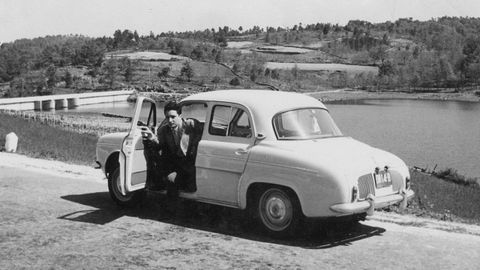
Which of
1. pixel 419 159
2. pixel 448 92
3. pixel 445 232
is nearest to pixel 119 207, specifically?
pixel 445 232

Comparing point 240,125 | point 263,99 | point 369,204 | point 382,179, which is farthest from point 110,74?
point 369,204

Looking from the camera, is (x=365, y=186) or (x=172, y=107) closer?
(x=365, y=186)

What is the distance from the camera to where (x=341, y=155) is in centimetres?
747

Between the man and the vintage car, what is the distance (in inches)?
5.6

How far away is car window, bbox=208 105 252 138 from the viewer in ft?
27.2

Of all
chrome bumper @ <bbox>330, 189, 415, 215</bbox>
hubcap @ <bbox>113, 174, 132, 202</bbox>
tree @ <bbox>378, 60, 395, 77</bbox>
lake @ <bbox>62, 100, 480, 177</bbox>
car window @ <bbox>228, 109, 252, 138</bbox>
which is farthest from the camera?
tree @ <bbox>378, 60, 395, 77</bbox>

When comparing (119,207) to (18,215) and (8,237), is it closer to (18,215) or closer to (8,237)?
(18,215)

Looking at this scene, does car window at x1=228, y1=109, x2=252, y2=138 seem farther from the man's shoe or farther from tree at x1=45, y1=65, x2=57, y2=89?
tree at x1=45, y1=65, x2=57, y2=89

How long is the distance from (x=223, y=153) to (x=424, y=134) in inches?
2632

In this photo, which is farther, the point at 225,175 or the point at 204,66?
the point at 204,66

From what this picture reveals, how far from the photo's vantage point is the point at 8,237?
25.6ft

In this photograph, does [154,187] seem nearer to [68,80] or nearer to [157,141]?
[157,141]

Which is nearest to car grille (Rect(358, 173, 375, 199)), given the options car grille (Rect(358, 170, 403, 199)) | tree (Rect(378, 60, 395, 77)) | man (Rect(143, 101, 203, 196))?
car grille (Rect(358, 170, 403, 199))

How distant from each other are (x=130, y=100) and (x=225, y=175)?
155m
